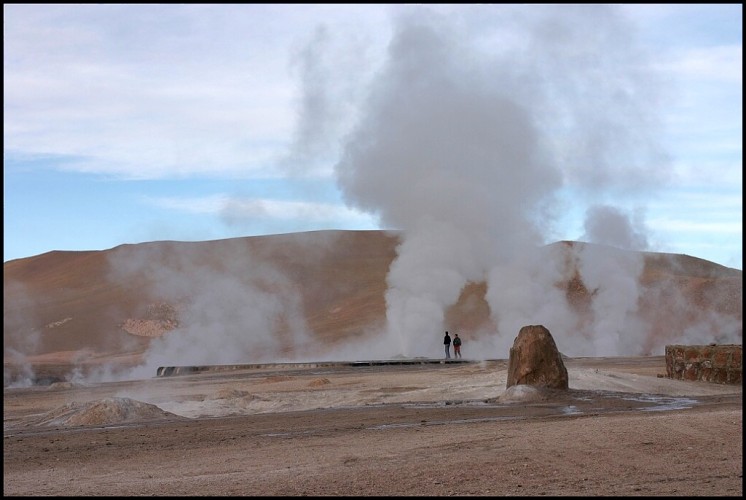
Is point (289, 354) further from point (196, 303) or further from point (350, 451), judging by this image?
point (350, 451)

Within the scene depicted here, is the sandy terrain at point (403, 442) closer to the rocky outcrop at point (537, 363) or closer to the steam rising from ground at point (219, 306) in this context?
the rocky outcrop at point (537, 363)

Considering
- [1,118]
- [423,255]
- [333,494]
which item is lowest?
[333,494]

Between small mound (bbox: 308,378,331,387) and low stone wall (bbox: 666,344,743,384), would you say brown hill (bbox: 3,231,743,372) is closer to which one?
low stone wall (bbox: 666,344,743,384)

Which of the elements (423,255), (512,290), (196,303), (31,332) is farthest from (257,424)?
(31,332)

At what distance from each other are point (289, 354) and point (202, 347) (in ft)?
21.0

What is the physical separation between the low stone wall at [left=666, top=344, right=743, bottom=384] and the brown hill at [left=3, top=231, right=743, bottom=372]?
32.7m

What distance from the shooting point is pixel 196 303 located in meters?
92.2

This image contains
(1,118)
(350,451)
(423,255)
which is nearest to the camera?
(1,118)

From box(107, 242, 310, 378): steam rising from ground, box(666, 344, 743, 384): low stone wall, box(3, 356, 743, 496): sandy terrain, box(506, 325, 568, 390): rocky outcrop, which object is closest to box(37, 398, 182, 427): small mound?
box(3, 356, 743, 496): sandy terrain

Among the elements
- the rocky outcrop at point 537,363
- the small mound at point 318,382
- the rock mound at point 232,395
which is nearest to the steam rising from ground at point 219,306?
the small mound at point 318,382

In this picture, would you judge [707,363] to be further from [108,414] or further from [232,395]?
[108,414]

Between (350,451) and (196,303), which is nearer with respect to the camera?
(350,451)

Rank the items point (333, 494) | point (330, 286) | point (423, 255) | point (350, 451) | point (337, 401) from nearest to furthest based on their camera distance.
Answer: point (333, 494) → point (350, 451) → point (337, 401) → point (423, 255) → point (330, 286)

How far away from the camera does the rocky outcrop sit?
23094 mm
